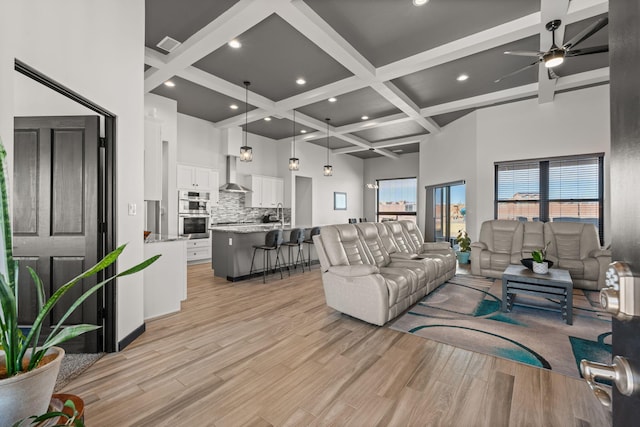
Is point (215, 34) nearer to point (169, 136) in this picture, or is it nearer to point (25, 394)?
point (169, 136)

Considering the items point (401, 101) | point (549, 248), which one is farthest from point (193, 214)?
point (549, 248)

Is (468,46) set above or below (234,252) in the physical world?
above

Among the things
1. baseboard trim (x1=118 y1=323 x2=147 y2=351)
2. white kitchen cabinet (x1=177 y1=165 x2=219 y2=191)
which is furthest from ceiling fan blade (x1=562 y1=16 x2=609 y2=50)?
white kitchen cabinet (x1=177 y1=165 x2=219 y2=191)

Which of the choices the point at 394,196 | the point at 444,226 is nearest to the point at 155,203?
the point at 444,226

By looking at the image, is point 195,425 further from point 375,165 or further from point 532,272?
point 375,165

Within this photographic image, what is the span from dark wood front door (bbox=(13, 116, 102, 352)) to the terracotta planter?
1.76 m

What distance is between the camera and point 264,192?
808cm

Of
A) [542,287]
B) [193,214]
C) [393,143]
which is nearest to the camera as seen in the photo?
[542,287]

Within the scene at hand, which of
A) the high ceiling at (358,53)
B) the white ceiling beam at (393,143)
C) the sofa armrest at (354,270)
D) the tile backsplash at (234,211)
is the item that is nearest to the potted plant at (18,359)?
the sofa armrest at (354,270)

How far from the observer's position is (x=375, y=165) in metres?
11.5

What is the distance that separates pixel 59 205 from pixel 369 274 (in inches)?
116

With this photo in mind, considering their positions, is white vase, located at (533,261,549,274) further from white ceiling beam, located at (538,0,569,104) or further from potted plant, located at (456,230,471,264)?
potted plant, located at (456,230,471,264)

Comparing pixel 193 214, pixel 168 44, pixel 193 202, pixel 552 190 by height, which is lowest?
pixel 193 214

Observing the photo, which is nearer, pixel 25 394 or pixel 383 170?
pixel 25 394
